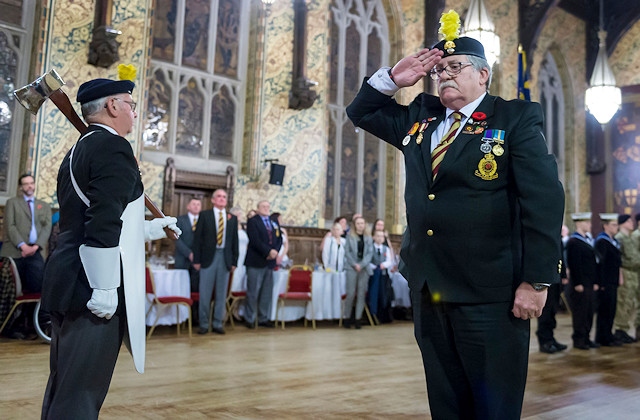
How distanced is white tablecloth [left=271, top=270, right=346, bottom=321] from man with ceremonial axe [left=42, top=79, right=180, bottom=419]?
217 inches

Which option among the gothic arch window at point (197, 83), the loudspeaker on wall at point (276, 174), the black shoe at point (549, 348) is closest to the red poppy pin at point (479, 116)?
the black shoe at point (549, 348)

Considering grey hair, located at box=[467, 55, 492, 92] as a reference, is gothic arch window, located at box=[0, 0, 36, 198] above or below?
above

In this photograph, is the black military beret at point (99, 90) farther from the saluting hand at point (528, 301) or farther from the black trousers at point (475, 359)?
the saluting hand at point (528, 301)

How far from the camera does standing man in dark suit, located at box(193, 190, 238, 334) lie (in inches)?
263

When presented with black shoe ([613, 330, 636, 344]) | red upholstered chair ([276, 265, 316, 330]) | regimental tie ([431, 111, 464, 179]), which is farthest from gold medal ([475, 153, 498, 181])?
black shoe ([613, 330, 636, 344])

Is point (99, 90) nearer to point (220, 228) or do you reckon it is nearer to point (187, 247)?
point (220, 228)

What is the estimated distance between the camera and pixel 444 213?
1.80 metres

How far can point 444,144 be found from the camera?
186cm

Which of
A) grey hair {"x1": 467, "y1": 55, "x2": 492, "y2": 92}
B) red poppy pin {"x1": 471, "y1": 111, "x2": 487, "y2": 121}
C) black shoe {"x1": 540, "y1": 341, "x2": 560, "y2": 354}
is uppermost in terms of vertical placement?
grey hair {"x1": 467, "y1": 55, "x2": 492, "y2": 92}

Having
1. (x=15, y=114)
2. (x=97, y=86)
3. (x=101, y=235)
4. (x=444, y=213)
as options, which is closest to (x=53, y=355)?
(x=101, y=235)

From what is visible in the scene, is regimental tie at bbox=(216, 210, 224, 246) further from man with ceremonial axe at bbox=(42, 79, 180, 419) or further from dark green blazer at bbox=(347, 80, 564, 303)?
dark green blazer at bbox=(347, 80, 564, 303)

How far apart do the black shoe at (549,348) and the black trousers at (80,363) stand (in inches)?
195

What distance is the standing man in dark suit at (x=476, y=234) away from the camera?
66.8 inches

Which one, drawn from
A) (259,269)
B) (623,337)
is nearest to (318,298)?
(259,269)
